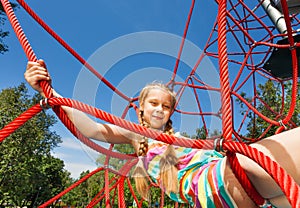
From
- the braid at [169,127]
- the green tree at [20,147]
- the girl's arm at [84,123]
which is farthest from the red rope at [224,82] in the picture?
the green tree at [20,147]

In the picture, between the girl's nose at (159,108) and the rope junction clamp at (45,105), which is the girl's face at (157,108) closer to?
the girl's nose at (159,108)

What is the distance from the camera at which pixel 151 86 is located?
1033mm

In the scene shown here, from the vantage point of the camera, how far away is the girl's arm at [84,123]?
654 millimetres

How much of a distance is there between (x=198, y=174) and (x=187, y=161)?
0.32ft

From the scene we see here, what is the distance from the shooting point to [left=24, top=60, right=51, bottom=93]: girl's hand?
0.65 m

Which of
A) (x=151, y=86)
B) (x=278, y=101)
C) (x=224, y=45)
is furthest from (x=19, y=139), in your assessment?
(x=224, y=45)

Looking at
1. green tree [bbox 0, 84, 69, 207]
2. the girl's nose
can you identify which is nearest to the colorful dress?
the girl's nose

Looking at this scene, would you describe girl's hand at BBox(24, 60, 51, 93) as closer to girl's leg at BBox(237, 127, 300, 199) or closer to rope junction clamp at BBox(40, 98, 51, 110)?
rope junction clamp at BBox(40, 98, 51, 110)

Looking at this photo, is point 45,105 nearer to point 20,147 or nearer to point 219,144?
point 219,144

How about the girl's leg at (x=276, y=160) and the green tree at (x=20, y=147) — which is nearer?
the girl's leg at (x=276, y=160)

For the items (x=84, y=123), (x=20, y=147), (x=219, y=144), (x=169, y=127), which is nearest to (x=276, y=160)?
(x=219, y=144)

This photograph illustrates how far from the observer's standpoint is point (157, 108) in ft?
3.12

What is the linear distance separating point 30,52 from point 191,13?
4.94ft

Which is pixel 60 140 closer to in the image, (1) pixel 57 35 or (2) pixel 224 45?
(1) pixel 57 35
